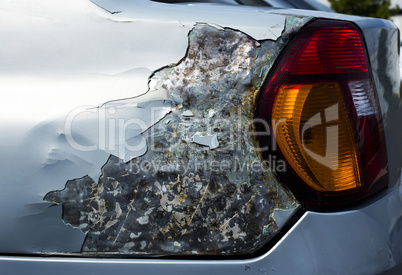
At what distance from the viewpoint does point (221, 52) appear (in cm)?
105

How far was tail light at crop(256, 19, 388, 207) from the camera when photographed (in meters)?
1.03

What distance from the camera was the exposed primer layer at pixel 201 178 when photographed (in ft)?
3.37

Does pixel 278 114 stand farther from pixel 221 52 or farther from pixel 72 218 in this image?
pixel 72 218

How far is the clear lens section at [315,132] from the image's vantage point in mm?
1028

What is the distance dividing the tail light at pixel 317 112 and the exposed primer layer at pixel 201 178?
0.04 metres

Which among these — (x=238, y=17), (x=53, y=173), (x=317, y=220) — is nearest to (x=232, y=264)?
(x=317, y=220)

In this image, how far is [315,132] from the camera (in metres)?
1.03

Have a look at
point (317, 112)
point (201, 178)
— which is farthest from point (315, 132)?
point (201, 178)

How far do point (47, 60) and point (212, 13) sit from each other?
441mm

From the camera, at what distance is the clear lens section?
1028mm

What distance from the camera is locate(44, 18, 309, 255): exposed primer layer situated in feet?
3.37

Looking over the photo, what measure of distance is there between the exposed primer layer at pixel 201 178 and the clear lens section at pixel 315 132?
7 centimetres

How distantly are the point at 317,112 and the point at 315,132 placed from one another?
0.05 m

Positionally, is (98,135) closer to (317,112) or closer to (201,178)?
(201,178)
